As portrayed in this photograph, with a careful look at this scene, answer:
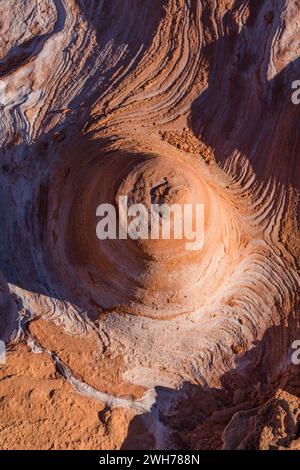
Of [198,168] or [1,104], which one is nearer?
[198,168]

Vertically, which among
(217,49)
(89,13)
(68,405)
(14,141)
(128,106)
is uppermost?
(89,13)

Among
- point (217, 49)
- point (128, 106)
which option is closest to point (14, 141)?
point (128, 106)

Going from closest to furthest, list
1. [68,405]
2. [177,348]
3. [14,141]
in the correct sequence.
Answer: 1. [68,405]
2. [177,348]
3. [14,141]

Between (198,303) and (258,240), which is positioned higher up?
(258,240)

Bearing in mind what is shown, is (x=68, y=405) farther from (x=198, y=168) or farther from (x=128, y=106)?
(x=128, y=106)

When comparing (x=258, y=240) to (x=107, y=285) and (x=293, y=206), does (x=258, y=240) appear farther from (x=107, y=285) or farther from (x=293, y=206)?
(x=107, y=285)

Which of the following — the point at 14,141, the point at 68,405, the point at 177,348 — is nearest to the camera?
the point at 68,405
